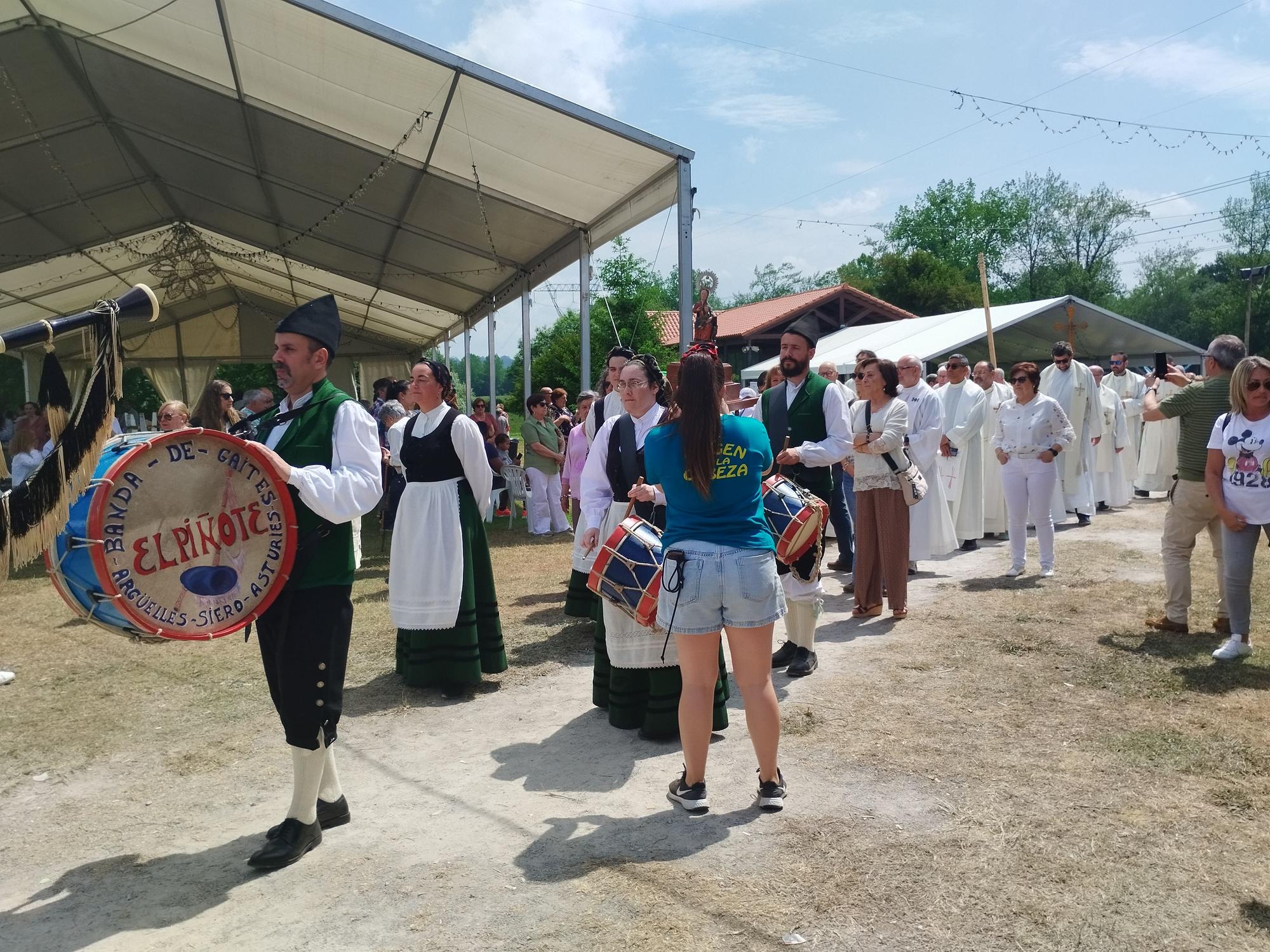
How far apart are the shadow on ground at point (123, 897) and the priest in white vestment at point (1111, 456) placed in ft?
39.7

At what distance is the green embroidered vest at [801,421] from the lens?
19.5ft

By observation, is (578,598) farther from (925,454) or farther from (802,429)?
(925,454)

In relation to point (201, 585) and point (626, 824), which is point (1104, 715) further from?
point (201, 585)

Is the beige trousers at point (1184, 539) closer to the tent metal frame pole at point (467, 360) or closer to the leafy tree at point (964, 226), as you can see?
the tent metal frame pole at point (467, 360)

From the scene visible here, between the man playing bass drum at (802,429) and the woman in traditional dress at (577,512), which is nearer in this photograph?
the man playing bass drum at (802,429)

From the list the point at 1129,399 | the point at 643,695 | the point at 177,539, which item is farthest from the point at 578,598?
the point at 1129,399

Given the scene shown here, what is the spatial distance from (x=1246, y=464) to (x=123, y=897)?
19.3ft

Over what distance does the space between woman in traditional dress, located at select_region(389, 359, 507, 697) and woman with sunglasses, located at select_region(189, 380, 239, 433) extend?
1.43 metres

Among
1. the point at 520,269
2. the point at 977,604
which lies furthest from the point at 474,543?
the point at 520,269

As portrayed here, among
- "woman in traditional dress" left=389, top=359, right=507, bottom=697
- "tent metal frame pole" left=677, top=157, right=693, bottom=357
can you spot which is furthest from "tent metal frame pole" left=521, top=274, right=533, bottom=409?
"woman in traditional dress" left=389, top=359, right=507, bottom=697

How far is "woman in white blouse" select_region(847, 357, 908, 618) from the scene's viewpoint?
688 cm

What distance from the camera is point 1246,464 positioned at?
5680 mm

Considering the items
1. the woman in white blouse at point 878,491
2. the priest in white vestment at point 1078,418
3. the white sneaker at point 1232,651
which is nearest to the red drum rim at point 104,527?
the woman in white blouse at point 878,491

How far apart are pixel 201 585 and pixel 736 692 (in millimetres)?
3299
